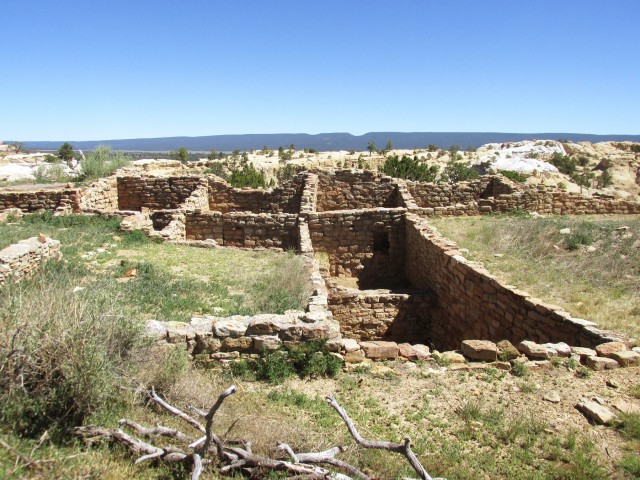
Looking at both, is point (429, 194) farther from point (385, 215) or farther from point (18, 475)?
point (18, 475)

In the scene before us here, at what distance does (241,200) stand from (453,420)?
13.2 m

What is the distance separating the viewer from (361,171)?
16969mm

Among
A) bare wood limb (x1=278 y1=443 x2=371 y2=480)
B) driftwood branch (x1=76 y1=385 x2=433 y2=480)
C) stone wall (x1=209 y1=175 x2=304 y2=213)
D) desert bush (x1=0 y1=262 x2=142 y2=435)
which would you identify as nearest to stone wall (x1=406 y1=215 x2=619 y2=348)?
driftwood branch (x1=76 y1=385 x2=433 y2=480)

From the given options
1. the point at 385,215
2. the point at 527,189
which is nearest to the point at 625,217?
the point at 527,189

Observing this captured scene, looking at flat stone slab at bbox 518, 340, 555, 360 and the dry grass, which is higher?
the dry grass

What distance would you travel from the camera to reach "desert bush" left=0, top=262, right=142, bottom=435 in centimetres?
380

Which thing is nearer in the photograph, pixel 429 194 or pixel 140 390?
pixel 140 390

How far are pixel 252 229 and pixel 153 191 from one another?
5966mm

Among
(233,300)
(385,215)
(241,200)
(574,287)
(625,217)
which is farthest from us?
(241,200)

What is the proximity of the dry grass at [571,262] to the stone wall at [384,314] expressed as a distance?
1609mm

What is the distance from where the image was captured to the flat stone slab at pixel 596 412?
14.9 ft

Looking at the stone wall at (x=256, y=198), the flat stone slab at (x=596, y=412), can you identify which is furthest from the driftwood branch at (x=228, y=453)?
the stone wall at (x=256, y=198)

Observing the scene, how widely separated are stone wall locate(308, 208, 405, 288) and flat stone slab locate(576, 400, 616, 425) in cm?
906

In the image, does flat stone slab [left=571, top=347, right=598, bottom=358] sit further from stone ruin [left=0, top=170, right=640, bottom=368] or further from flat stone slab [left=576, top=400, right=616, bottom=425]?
flat stone slab [left=576, top=400, right=616, bottom=425]
